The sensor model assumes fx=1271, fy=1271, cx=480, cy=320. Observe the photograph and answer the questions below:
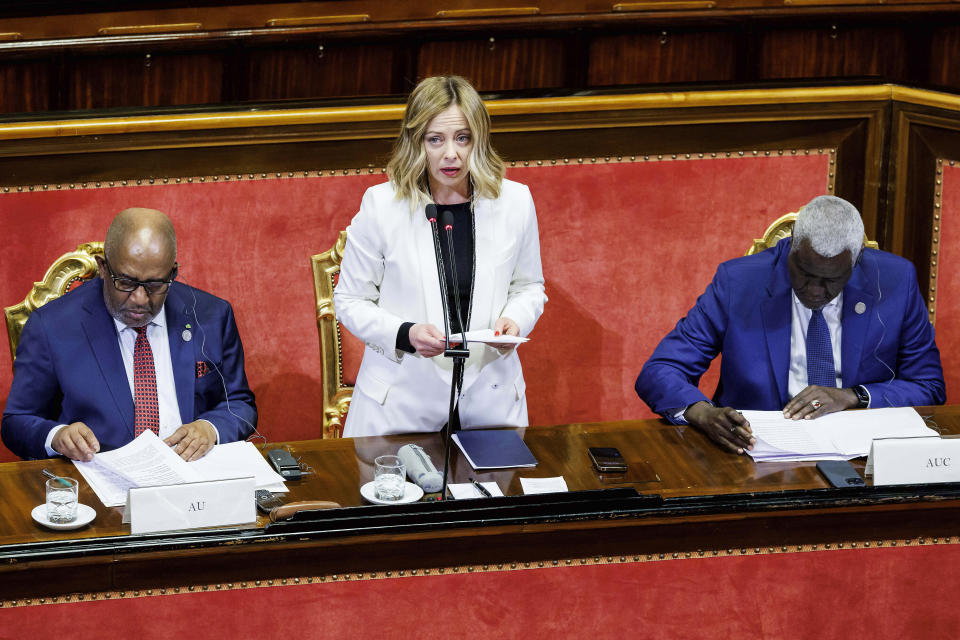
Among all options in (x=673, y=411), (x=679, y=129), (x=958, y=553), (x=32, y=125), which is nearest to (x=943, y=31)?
(x=679, y=129)

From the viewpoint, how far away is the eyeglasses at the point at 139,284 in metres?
2.59

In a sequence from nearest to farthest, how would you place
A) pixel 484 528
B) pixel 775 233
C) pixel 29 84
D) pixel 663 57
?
pixel 484 528 → pixel 775 233 → pixel 29 84 → pixel 663 57

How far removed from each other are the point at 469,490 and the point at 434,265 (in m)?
0.60

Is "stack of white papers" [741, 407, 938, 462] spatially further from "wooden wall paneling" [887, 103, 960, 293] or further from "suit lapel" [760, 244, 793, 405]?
"wooden wall paneling" [887, 103, 960, 293]

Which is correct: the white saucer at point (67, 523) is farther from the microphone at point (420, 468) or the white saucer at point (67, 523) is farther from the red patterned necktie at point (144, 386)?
the microphone at point (420, 468)

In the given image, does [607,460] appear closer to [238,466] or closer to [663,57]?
[238,466]

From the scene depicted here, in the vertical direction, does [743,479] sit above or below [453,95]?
below

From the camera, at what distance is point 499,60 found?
4.59 m

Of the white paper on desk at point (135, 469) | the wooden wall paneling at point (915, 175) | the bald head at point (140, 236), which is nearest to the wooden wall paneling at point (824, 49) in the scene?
the wooden wall paneling at point (915, 175)

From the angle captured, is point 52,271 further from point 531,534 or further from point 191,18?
point 191,18

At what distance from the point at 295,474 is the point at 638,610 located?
0.70m

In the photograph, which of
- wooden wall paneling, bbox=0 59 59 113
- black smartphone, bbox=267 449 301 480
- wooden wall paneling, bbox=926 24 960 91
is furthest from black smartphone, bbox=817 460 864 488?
wooden wall paneling, bbox=0 59 59 113

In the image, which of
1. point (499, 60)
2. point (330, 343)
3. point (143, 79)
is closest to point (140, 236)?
point (330, 343)

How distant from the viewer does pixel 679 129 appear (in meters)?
3.74
